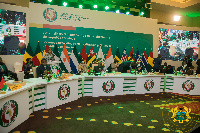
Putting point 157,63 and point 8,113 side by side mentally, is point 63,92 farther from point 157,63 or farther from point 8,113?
point 157,63

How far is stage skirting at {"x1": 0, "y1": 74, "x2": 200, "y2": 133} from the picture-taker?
3387mm

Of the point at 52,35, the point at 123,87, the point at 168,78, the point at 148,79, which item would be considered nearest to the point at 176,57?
the point at 168,78

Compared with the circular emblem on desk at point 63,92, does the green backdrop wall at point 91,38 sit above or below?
above

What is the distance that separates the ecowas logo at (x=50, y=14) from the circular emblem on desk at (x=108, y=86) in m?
3.82

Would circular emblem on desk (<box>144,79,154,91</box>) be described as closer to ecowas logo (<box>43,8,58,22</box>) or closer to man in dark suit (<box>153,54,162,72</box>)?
man in dark suit (<box>153,54,162,72</box>)

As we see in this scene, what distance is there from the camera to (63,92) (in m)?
5.14

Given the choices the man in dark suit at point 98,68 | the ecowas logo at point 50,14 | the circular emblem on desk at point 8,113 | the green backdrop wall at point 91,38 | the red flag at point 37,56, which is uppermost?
the ecowas logo at point 50,14

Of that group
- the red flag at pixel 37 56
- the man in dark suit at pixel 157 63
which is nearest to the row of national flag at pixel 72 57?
the red flag at pixel 37 56

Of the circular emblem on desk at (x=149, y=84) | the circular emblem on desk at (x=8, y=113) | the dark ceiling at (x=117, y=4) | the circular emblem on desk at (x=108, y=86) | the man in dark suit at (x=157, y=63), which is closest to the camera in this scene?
the circular emblem on desk at (x=8, y=113)

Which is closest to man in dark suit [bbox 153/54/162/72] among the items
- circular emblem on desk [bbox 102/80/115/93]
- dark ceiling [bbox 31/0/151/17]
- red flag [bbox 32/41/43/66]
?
dark ceiling [bbox 31/0/151/17]

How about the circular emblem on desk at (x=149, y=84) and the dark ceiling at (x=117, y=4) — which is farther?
the dark ceiling at (x=117, y=4)

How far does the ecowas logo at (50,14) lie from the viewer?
7608mm

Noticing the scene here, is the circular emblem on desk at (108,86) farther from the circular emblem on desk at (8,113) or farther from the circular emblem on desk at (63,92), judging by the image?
the circular emblem on desk at (8,113)

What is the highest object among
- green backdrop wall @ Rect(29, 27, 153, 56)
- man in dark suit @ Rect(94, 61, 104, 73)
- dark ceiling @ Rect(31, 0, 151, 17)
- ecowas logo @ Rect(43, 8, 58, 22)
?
dark ceiling @ Rect(31, 0, 151, 17)
